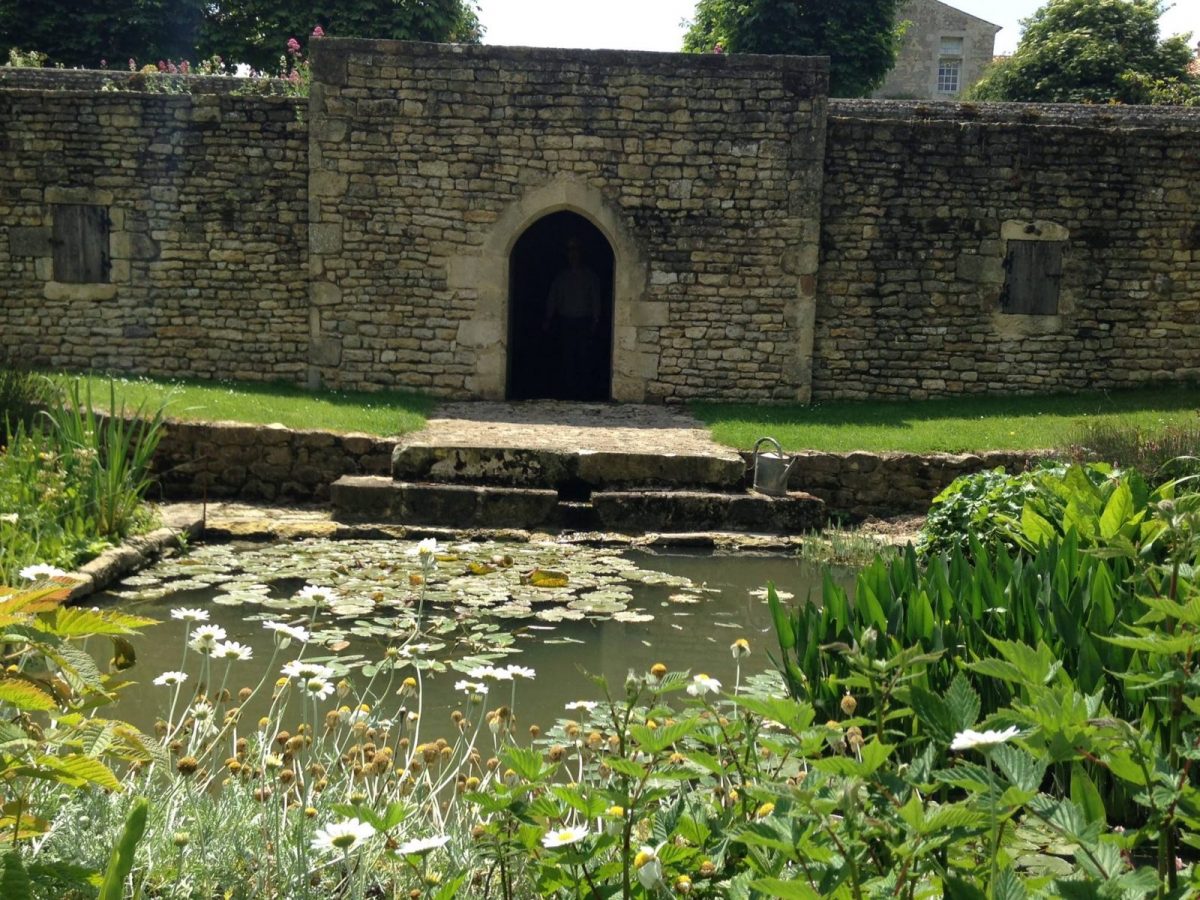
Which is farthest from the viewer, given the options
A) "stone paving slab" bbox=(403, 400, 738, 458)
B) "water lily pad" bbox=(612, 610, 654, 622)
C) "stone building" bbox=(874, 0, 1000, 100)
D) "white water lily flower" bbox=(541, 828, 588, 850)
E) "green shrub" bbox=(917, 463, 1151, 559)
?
"stone building" bbox=(874, 0, 1000, 100)

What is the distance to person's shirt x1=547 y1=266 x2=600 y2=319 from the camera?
13969mm

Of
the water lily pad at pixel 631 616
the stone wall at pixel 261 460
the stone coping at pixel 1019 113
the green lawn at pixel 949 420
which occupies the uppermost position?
the stone coping at pixel 1019 113

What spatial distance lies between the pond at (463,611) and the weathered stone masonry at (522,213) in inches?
188

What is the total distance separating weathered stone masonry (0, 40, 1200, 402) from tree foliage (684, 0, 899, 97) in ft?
41.0

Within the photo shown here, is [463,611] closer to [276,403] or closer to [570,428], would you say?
[570,428]

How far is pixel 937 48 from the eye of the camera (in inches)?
1444

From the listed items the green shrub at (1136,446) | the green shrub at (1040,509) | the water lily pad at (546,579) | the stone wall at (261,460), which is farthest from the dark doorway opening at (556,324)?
the green shrub at (1040,509)

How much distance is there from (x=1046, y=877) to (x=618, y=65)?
11287 mm

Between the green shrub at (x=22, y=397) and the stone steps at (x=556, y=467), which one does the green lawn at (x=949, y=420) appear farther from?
the green shrub at (x=22, y=397)

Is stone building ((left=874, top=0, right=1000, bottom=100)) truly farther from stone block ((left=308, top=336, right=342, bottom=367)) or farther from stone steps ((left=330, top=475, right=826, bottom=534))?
stone steps ((left=330, top=475, right=826, bottom=534))

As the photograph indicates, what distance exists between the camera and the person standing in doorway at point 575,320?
14.0 metres

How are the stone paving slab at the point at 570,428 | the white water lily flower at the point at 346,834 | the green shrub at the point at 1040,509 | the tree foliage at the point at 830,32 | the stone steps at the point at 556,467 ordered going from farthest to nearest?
the tree foliage at the point at 830,32 → the stone paving slab at the point at 570,428 → the stone steps at the point at 556,467 → the green shrub at the point at 1040,509 → the white water lily flower at the point at 346,834

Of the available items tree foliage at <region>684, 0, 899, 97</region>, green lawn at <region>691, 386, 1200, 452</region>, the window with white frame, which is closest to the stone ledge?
green lawn at <region>691, 386, 1200, 452</region>

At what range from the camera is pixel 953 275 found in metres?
12.7
